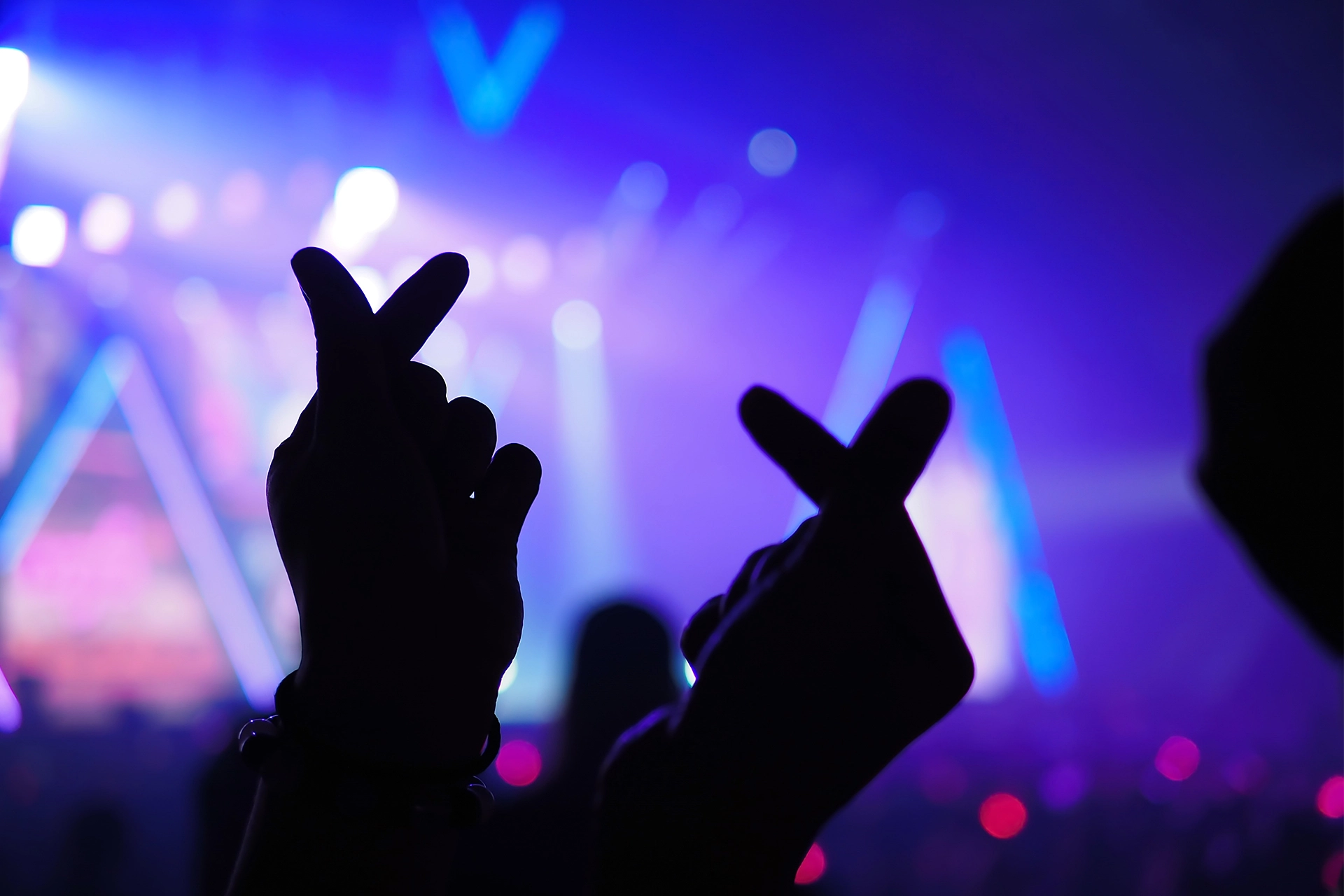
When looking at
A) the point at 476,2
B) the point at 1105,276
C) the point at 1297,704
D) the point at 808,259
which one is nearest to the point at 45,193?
the point at 476,2

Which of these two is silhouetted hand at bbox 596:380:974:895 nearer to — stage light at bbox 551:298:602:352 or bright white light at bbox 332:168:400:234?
bright white light at bbox 332:168:400:234

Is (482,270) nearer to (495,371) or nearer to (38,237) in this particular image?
(495,371)

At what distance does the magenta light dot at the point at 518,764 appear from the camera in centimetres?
461

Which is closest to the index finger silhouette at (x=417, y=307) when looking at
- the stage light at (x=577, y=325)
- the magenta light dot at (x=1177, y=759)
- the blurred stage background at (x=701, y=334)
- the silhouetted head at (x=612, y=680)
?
the silhouetted head at (x=612, y=680)

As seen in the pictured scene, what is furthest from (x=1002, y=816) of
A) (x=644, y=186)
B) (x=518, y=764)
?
(x=644, y=186)

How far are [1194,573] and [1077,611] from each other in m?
1.47

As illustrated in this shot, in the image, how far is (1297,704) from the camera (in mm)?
8500

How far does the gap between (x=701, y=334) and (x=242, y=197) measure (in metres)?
4.03

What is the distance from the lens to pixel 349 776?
0.49 metres

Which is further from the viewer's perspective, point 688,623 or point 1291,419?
point 688,623

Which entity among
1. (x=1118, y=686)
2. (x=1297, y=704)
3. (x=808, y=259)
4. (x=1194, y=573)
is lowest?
(x=1297, y=704)

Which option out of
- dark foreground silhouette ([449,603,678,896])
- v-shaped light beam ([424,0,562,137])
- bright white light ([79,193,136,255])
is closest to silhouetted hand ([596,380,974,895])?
dark foreground silhouette ([449,603,678,896])

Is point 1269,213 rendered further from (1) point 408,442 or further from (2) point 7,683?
(2) point 7,683

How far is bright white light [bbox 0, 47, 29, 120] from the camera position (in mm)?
5125
